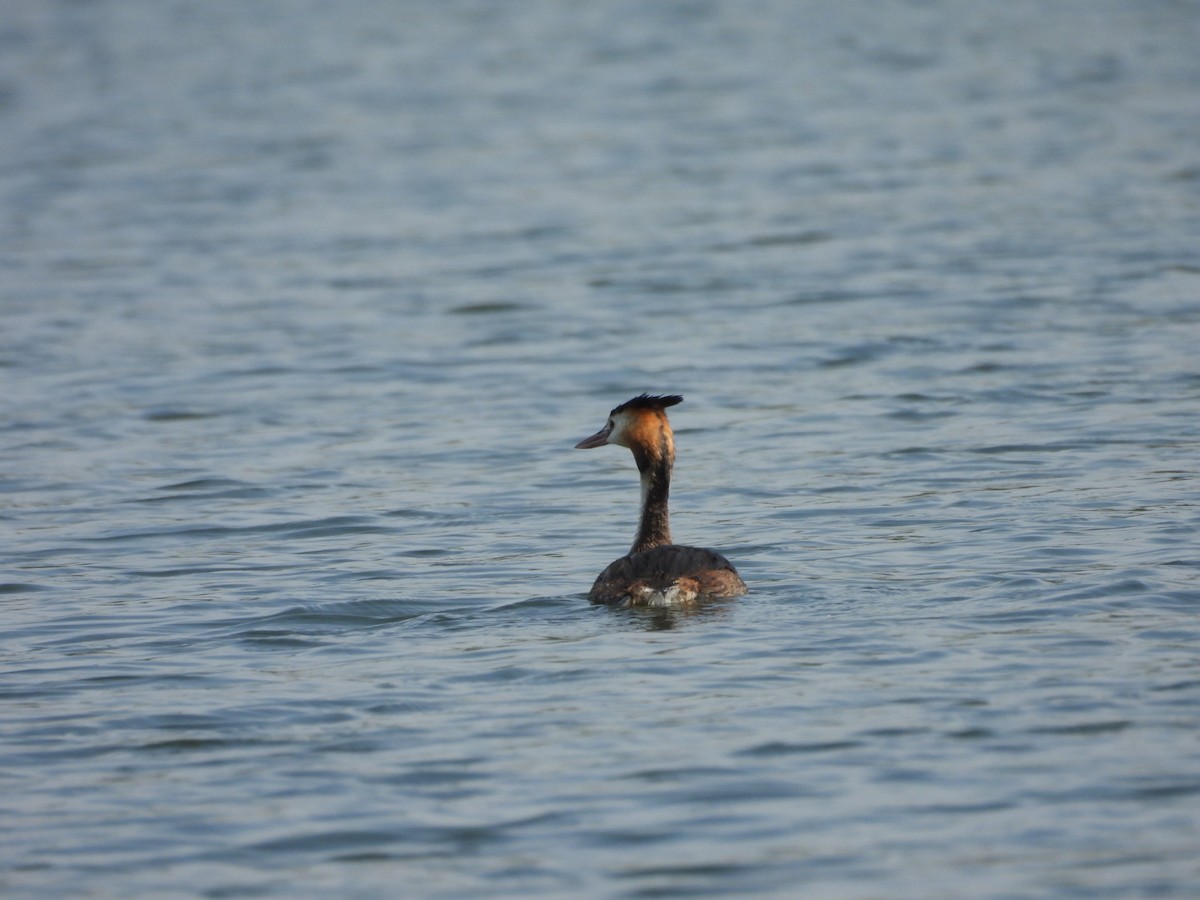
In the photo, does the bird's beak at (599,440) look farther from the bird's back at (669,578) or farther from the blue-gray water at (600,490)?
the bird's back at (669,578)

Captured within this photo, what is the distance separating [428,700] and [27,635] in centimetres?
258

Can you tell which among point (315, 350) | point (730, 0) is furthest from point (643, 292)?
point (730, 0)

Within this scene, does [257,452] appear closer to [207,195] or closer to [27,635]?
[27,635]

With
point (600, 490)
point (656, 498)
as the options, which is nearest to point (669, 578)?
point (656, 498)

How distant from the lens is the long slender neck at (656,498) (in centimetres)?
1064

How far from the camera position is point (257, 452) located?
14328mm

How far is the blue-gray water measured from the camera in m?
7.07

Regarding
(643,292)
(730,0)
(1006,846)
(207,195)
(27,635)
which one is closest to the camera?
(1006,846)

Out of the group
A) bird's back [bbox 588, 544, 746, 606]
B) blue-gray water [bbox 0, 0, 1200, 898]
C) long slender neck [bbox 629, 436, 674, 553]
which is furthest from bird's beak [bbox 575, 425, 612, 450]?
bird's back [bbox 588, 544, 746, 606]

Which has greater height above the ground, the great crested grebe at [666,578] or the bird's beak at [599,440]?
the bird's beak at [599,440]

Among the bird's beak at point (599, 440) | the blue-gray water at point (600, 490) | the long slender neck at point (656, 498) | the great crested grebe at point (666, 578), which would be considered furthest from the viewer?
the bird's beak at point (599, 440)

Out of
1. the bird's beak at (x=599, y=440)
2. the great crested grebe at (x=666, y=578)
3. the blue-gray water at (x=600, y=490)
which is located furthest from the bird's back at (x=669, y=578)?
the bird's beak at (x=599, y=440)

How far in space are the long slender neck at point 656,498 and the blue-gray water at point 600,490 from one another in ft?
1.24

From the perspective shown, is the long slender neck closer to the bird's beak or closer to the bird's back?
the bird's beak
